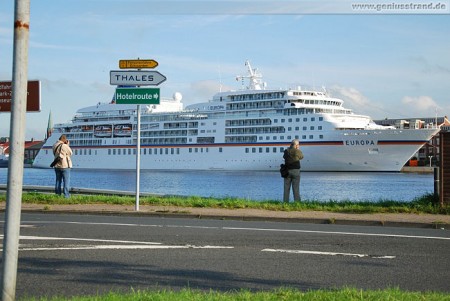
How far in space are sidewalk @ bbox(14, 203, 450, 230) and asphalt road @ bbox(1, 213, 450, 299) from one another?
0.74 metres

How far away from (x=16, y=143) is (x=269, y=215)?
10.3m

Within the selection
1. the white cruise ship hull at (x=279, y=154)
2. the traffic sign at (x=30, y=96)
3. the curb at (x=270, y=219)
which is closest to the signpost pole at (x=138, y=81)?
the curb at (x=270, y=219)

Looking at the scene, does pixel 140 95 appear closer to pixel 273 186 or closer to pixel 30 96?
pixel 30 96

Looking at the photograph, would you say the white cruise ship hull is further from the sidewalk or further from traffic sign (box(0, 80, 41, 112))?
traffic sign (box(0, 80, 41, 112))

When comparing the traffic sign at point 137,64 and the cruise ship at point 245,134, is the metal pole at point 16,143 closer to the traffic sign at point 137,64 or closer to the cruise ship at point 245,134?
the traffic sign at point 137,64

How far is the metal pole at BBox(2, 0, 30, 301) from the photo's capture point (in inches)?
177

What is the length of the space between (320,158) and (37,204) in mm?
64105

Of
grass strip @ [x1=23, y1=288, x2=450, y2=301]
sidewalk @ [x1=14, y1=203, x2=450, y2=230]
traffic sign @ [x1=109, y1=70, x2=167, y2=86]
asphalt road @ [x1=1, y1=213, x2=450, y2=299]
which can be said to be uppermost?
traffic sign @ [x1=109, y1=70, x2=167, y2=86]

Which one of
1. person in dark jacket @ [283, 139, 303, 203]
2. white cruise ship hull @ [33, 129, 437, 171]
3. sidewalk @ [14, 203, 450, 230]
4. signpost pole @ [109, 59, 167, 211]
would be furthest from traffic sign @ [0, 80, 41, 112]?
white cruise ship hull @ [33, 129, 437, 171]

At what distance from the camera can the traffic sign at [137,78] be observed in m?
15.5

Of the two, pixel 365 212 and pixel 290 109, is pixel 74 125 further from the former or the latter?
pixel 365 212

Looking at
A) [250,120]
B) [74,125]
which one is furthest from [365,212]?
[74,125]

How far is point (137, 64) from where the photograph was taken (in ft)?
50.7

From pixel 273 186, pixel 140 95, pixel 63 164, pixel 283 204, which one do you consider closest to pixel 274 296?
pixel 140 95
